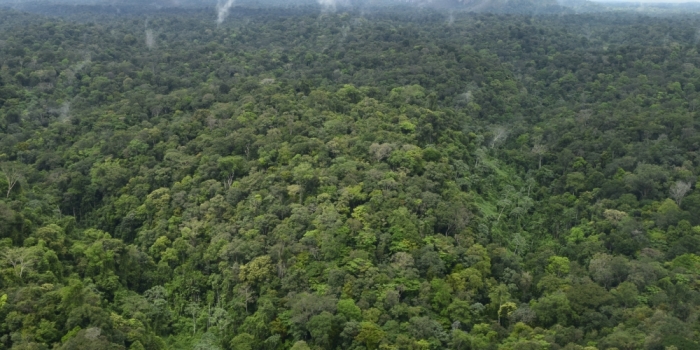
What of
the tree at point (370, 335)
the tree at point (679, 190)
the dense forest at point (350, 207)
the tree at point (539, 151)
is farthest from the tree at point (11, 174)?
the tree at point (679, 190)

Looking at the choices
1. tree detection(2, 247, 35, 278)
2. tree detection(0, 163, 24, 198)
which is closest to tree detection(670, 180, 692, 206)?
tree detection(2, 247, 35, 278)

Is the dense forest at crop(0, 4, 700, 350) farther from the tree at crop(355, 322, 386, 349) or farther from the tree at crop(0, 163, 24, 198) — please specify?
the tree at crop(0, 163, 24, 198)

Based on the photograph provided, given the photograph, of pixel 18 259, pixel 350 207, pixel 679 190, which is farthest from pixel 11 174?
pixel 679 190

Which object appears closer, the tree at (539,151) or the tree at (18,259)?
the tree at (18,259)

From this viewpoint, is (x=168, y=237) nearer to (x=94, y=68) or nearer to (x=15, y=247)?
(x=15, y=247)

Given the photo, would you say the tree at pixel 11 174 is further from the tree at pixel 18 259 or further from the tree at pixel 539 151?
the tree at pixel 539 151

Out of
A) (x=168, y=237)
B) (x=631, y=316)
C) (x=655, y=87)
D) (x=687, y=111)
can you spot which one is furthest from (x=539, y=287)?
(x=655, y=87)

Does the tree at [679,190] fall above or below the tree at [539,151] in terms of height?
above

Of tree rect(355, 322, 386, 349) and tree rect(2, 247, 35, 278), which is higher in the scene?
tree rect(2, 247, 35, 278)
